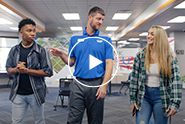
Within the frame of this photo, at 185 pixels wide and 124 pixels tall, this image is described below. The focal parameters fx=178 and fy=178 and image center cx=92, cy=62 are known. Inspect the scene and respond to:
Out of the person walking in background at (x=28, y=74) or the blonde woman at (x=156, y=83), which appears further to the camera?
the person walking in background at (x=28, y=74)

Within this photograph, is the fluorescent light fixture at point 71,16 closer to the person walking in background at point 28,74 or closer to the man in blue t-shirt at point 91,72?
the person walking in background at point 28,74

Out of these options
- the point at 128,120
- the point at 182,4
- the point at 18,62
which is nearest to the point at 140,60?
the point at 18,62

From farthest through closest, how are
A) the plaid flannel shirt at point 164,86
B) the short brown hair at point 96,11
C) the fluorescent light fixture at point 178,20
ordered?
the fluorescent light fixture at point 178,20
the plaid flannel shirt at point 164,86
the short brown hair at point 96,11

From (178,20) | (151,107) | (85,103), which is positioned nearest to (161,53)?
(151,107)

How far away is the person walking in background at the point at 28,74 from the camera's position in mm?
1920

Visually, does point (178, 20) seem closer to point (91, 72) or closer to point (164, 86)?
point (164, 86)

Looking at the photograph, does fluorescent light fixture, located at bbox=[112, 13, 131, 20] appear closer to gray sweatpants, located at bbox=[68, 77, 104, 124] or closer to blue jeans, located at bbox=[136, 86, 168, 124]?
blue jeans, located at bbox=[136, 86, 168, 124]

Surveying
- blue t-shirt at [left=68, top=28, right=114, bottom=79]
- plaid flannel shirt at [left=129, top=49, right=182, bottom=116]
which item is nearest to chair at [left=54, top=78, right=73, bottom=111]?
plaid flannel shirt at [left=129, top=49, right=182, bottom=116]

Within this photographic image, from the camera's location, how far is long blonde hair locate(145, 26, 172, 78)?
1.84 metres

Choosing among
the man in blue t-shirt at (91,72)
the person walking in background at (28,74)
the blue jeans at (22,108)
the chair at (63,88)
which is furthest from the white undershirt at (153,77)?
the chair at (63,88)

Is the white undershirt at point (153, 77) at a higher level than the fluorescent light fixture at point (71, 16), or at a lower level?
lower

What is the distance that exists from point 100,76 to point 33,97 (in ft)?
2.60

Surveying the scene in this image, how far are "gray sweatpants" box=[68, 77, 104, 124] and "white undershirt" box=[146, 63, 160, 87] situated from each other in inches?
21.4

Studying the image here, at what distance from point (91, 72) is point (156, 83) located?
0.71 metres
